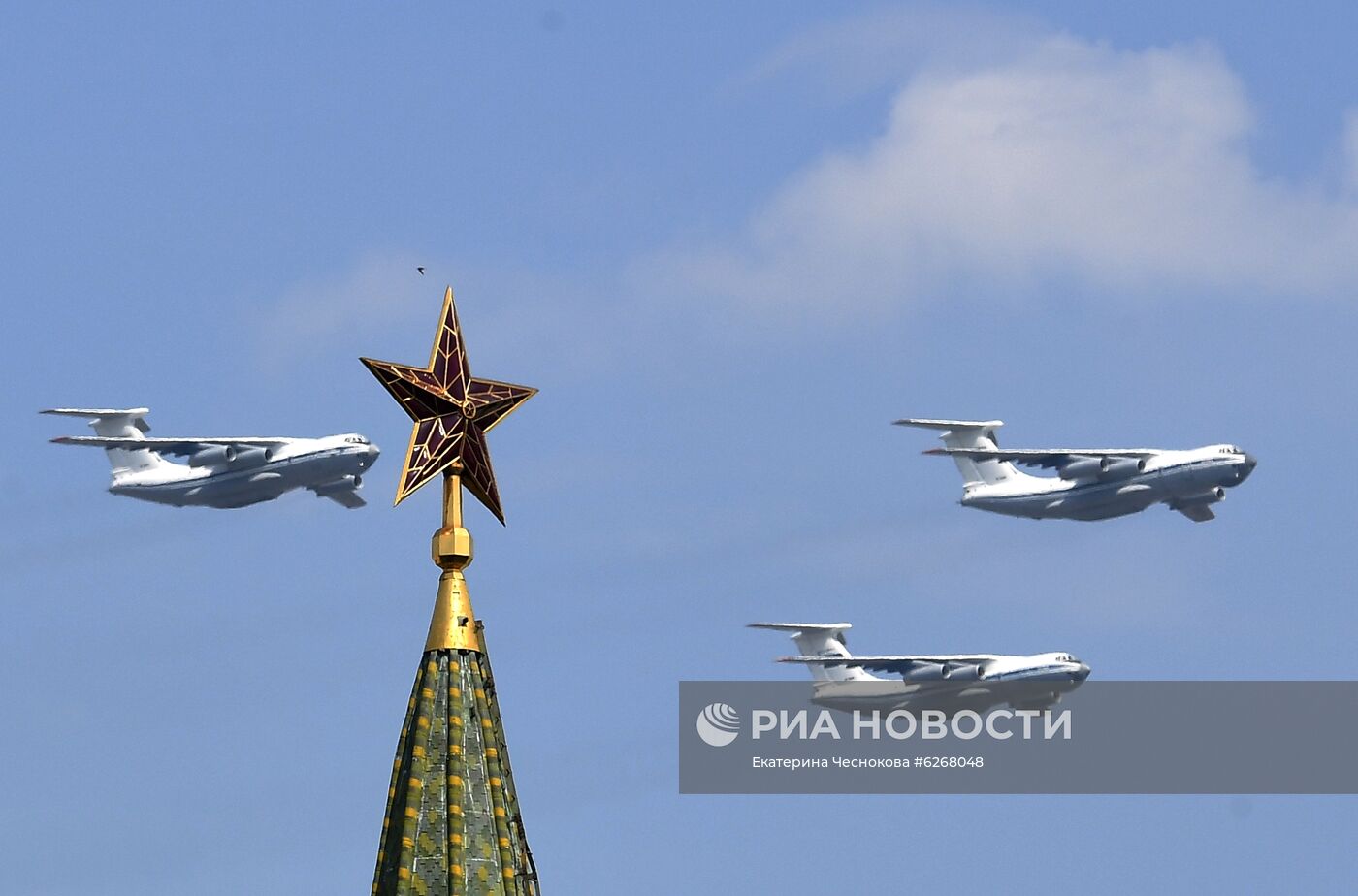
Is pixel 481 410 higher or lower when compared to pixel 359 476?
lower

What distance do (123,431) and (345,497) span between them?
19.8 meters

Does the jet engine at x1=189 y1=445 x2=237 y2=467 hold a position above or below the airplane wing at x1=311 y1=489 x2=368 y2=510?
above

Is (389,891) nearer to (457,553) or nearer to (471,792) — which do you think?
(471,792)

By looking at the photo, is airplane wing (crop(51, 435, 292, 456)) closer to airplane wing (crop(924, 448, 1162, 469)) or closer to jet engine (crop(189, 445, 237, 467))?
jet engine (crop(189, 445, 237, 467))

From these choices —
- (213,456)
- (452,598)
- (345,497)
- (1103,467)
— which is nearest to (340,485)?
(345,497)

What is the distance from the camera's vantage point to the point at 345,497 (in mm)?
182250

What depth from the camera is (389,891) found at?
188ft

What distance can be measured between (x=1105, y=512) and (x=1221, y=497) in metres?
8.16

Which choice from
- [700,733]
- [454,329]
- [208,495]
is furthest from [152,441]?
[454,329]

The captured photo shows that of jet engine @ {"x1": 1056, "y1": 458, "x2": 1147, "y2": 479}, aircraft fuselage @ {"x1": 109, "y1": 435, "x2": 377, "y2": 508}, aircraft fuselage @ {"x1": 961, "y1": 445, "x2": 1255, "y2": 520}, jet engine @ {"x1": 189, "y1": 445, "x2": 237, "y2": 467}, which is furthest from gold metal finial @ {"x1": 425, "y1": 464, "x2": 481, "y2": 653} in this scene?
jet engine @ {"x1": 1056, "y1": 458, "x2": 1147, "y2": 479}

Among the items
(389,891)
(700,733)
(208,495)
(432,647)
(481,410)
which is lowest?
(389,891)

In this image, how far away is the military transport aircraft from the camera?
177125 mm

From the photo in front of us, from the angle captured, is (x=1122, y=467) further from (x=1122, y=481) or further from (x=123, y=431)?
(x=123, y=431)

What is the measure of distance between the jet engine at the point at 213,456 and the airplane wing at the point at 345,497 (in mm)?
5965
